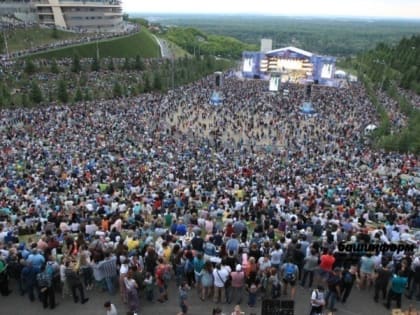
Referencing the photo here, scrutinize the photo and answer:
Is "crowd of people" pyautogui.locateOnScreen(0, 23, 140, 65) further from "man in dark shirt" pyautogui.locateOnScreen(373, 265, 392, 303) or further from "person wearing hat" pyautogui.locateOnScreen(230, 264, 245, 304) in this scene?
"man in dark shirt" pyautogui.locateOnScreen(373, 265, 392, 303)

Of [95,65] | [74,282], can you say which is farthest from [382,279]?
[95,65]

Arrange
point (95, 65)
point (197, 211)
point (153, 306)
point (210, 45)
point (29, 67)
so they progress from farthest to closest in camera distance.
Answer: point (210, 45)
point (95, 65)
point (29, 67)
point (197, 211)
point (153, 306)

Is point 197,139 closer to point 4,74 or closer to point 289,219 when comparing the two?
point 289,219

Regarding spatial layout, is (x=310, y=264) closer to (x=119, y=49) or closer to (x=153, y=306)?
(x=153, y=306)

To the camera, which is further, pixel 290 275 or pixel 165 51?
pixel 165 51

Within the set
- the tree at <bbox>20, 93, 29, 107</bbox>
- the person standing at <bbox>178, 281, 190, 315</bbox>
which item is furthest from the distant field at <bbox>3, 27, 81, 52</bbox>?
the person standing at <bbox>178, 281, 190, 315</bbox>

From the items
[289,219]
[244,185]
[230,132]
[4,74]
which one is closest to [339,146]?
[230,132]

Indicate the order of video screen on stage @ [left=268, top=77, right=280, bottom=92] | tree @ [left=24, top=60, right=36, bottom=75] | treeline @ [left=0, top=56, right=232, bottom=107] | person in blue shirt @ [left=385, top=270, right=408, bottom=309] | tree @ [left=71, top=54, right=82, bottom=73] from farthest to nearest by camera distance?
tree @ [left=71, top=54, right=82, bottom=73] → video screen on stage @ [left=268, top=77, right=280, bottom=92] → tree @ [left=24, top=60, right=36, bottom=75] → treeline @ [left=0, top=56, right=232, bottom=107] → person in blue shirt @ [left=385, top=270, right=408, bottom=309]
